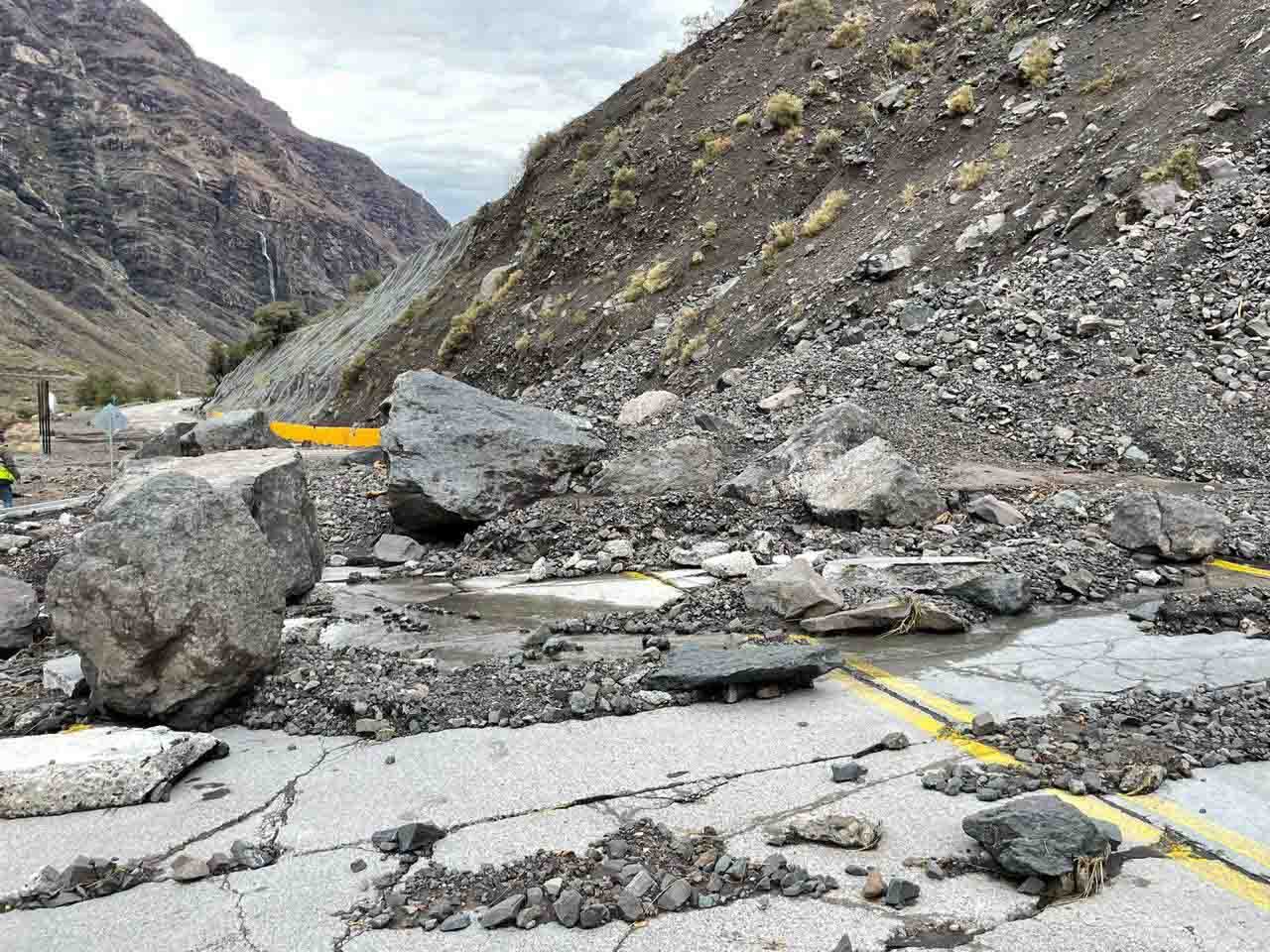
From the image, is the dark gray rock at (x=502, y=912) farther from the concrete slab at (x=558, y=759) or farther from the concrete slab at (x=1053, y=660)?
Answer: the concrete slab at (x=1053, y=660)

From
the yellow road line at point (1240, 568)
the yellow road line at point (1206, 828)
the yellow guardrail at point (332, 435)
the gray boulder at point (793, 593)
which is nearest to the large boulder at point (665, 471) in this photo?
the gray boulder at point (793, 593)

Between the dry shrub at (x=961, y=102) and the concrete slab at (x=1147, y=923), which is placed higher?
the dry shrub at (x=961, y=102)

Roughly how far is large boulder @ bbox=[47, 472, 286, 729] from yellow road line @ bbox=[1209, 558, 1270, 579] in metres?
7.38

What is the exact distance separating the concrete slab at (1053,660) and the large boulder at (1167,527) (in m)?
1.63

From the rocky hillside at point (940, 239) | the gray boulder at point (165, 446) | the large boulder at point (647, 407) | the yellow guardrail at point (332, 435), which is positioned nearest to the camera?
the rocky hillside at point (940, 239)

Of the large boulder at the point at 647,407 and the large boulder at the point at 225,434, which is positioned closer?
the large boulder at the point at 647,407

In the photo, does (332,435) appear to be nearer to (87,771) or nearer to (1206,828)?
(87,771)

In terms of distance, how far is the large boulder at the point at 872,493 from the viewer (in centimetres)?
884

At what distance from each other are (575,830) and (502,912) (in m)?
0.63

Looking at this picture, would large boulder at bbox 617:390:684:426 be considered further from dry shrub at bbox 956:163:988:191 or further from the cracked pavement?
the cracked pavement

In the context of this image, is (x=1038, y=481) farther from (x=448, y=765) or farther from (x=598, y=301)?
(x=598, y=301)

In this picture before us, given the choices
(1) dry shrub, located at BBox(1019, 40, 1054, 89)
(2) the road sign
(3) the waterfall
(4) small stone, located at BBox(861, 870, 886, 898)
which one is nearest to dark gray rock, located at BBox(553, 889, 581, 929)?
Answer: (4) small stone, located at BBox(861, 870, 886, 898)

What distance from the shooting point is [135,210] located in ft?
433

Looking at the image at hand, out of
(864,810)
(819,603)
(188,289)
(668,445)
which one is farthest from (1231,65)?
(188,289)
